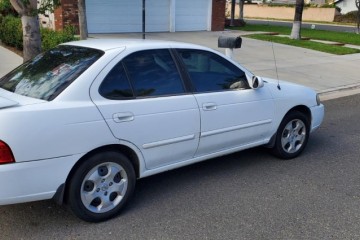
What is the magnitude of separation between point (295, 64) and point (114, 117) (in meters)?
10.8

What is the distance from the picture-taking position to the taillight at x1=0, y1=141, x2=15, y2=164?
3045 millimetres

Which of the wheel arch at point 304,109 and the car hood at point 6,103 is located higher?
the car hood at point 6,103

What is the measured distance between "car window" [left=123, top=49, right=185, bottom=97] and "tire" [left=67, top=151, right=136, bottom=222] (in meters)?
0.66

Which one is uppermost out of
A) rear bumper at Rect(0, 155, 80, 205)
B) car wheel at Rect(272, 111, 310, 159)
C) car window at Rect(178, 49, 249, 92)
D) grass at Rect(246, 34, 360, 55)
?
car window at Rect(178, 49, 249, 92)

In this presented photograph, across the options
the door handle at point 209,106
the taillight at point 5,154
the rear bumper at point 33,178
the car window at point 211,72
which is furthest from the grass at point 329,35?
the taillight at point 5,154

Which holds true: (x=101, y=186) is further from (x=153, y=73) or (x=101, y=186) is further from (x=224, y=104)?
(x=224, y=104)

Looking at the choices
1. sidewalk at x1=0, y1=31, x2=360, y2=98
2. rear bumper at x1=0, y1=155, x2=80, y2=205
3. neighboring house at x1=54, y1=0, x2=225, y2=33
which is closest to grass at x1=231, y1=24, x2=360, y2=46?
neighboring house at x1=54, y1=0, x2=225, y2=33

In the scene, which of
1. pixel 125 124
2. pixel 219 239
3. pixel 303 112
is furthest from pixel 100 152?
pixel 303 112

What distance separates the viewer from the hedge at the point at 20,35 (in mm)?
11794

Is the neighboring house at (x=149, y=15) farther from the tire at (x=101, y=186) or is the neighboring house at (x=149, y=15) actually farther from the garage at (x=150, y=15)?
the tire at (x=101, y=186)

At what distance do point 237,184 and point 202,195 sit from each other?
50cm

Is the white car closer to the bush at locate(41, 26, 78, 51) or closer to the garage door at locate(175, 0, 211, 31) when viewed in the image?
the bush at locate(41, 26, 78, 51)

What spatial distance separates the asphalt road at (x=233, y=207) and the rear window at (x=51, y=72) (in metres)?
1.09

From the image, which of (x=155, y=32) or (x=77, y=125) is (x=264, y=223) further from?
(x=155, y=32)
